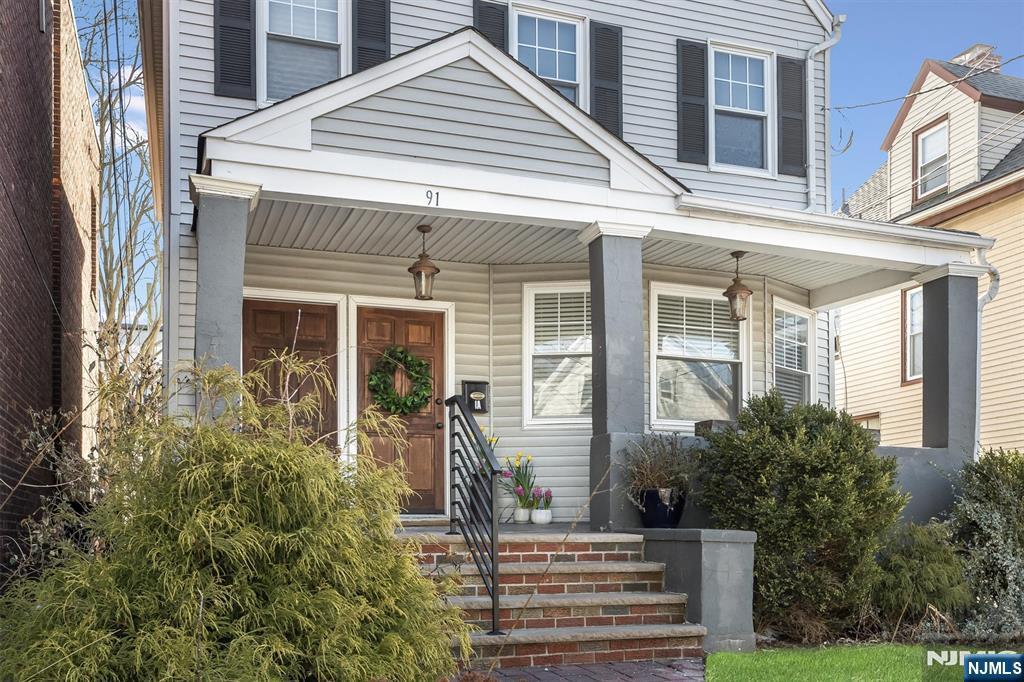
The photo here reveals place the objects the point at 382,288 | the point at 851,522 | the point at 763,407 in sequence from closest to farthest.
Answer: the point at 851,522
the point at 763,407
the point at 382,288

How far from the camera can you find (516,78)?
838 centimetres

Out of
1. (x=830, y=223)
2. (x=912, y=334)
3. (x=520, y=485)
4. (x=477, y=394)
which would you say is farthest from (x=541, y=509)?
(x=912, y=334)

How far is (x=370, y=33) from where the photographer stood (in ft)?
31.3

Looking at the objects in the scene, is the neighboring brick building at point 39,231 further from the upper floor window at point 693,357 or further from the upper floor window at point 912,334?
the upper floor window at point 912,334

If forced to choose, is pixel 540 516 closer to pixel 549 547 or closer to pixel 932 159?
pixel 549 547

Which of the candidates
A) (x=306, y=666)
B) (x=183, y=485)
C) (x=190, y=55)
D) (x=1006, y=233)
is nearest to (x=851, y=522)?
(x=306, y=666)

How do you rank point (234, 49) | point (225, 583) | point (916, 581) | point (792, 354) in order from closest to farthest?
point (225, 583) < point (916, 581) < point (234, 49) < point (792, 354)

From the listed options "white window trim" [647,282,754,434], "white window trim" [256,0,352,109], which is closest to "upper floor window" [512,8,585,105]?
"white window trim" [256,0,352,109]

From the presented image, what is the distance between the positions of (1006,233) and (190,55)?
11143 millimetres

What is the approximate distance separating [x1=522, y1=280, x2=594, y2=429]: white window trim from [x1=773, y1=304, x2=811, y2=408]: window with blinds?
8.21 ft

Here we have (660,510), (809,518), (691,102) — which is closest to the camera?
(809,518)

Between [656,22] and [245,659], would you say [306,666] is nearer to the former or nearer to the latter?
[245,659]

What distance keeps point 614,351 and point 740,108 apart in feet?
13.5

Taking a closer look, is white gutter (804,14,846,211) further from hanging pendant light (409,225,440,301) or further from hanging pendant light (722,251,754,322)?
hanging pendant light (409,225,440,301)
